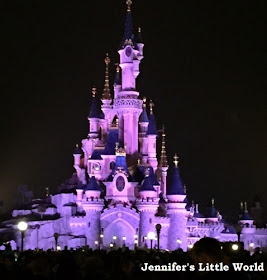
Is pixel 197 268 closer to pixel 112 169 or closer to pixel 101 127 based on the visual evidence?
pixel 112 169

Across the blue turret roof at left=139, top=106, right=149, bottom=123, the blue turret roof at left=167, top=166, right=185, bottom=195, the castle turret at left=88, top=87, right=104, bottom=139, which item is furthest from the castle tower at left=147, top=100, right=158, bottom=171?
the castle turret at left=88, top=87, right=104, bottom=139

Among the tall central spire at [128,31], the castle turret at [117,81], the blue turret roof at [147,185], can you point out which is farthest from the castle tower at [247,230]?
the tall central spire at [128,31]

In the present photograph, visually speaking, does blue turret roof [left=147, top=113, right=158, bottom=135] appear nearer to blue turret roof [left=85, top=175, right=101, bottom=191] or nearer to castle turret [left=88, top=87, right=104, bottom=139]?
castle turret [left=88, top=87, right=104, bottom=139]

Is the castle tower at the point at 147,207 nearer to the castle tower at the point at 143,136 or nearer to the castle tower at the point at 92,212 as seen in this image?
the castle tower at the point at 92,212

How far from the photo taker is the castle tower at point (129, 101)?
72.4m

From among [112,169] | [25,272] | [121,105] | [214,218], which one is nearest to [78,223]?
[112,169]

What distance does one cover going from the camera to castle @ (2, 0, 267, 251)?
68.0m

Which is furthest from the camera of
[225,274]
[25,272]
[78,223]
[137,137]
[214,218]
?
[214,218]

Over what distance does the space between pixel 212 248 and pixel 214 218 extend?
66477 mm

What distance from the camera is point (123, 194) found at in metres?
68.8

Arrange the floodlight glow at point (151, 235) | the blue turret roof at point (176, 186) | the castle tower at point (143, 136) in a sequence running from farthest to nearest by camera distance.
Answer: the castle tower at point (143, 136) < the blue turret roof at point (176, 186) < the floodlight glow at point (151, 235)

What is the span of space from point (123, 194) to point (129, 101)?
26.5ft

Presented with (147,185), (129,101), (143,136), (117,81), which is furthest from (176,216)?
(117,81)

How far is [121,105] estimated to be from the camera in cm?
7262
